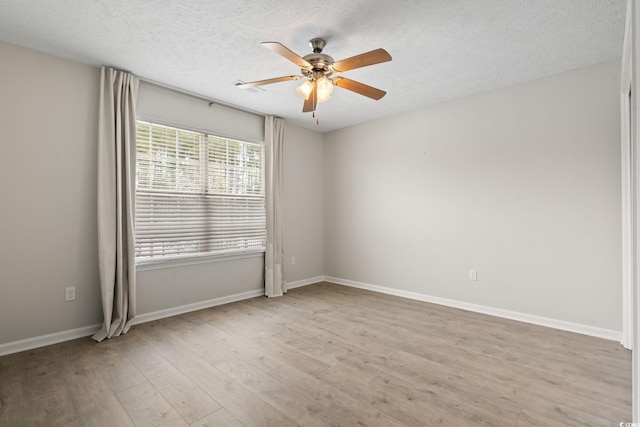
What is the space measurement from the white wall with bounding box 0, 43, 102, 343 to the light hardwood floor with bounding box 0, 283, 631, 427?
38cm

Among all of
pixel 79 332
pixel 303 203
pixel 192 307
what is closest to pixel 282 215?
pixel 303 203

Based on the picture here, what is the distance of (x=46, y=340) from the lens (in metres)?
2.76

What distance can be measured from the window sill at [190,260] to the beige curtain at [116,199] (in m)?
0.25

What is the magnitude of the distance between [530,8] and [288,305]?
372 centimetres

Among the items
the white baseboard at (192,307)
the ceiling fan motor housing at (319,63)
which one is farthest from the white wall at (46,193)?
the ceiling fan motor housing at (319,63)

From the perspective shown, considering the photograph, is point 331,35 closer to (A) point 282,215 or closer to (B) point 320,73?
(B) point 320,73

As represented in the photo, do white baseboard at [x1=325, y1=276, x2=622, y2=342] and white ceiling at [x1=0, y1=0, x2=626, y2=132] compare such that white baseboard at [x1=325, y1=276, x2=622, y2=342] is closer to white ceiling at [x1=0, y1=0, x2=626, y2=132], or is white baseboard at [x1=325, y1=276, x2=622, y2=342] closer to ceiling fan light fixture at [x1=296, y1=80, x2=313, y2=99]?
white ceiling at [x1=0, y1=0, x2=626, y2=132]

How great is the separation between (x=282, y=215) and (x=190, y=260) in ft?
4.76

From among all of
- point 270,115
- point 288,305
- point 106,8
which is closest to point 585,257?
point 288,305

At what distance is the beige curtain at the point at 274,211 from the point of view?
4.47 m

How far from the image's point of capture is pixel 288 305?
4.00 meters

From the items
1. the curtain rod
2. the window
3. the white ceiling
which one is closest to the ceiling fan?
the white ceiling

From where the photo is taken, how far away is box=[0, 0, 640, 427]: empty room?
2.07 metres

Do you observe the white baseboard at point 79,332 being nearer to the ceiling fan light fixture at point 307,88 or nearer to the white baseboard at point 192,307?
the white baseboard at point 192,307
